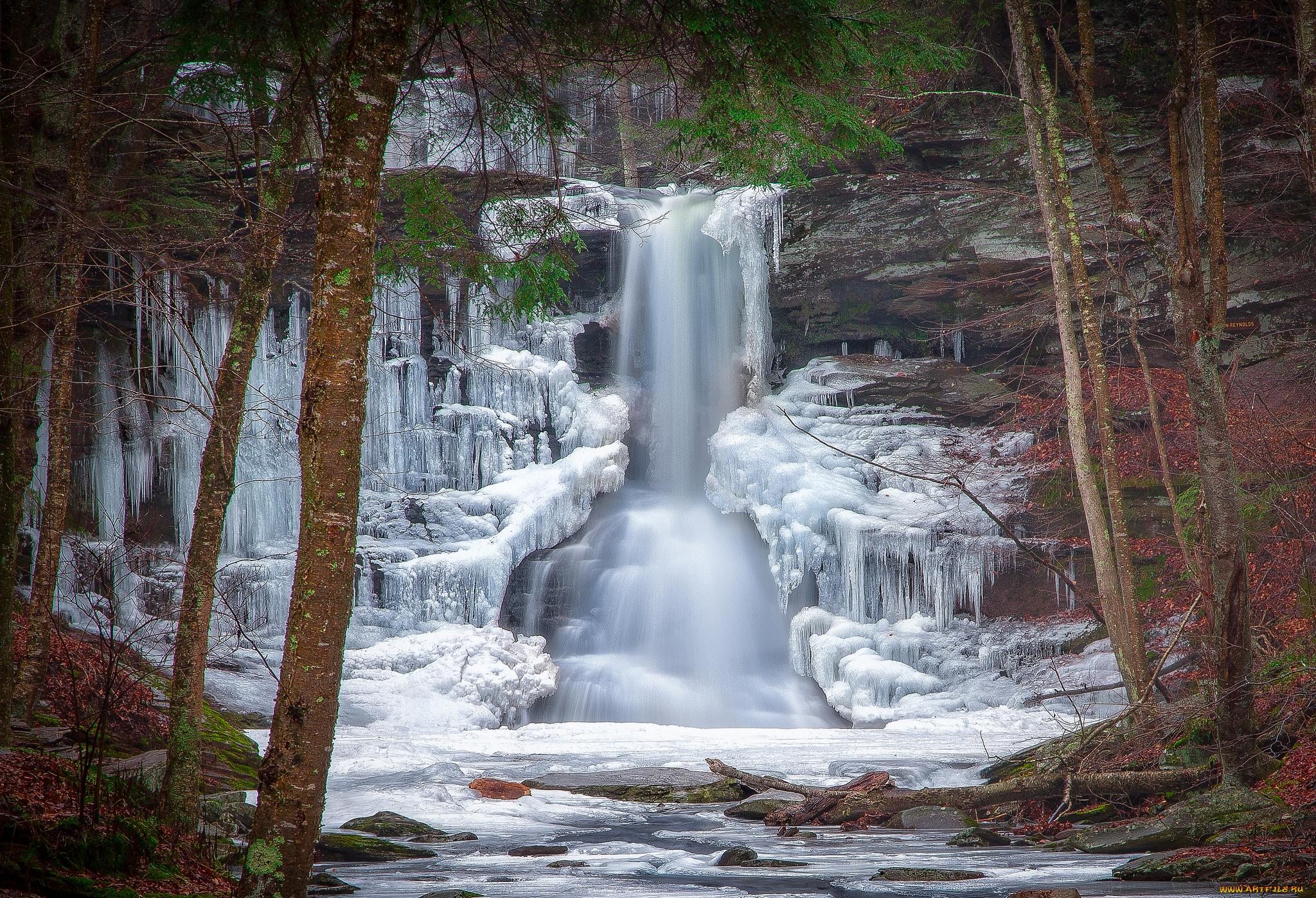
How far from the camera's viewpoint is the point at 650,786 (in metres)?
8.90

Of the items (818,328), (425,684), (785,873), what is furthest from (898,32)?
(818,328)

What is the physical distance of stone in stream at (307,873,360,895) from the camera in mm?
4603

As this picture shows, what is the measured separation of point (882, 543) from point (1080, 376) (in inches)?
285

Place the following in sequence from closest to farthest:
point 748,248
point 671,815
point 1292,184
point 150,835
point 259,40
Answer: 1. point 150,835
2. point 259,40
3. point 671,815
4. point 1292,184
5. point 748,248

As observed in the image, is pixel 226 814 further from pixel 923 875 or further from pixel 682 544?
pixel 682 544

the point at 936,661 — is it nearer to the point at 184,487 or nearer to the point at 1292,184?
the point at 1292,184

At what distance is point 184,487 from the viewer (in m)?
16.1

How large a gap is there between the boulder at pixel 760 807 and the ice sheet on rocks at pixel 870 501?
6793 mm

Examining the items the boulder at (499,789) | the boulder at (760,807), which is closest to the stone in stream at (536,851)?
the boulder at (760,807)

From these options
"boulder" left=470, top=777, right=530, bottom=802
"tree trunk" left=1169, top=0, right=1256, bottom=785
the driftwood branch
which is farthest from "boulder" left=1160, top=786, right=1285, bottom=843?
"boulder" left=470, top=777, right=530, bottom=802

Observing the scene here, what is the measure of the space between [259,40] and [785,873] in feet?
18.8

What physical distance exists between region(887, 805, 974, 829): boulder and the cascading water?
7507 millimetres

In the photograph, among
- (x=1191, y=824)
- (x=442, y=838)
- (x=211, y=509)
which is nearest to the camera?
(x=211, y=509)

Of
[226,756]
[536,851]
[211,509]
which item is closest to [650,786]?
[536,851]
